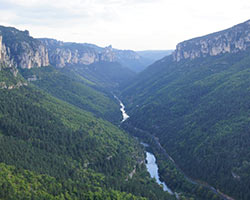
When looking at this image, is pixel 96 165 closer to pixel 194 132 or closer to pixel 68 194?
pixel 68 194

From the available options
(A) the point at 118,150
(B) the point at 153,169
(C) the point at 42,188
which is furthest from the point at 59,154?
(B) the point at 153,169

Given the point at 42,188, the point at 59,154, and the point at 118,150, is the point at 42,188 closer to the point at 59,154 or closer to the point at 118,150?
the point at 59,154

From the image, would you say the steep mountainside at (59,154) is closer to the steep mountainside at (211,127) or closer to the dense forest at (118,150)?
the dense forest at (118,150)

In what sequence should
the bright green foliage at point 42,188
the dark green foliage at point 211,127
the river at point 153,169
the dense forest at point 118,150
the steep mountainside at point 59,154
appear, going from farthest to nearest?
1. the river at point 153,169
2. the dark green foliage at point 211,127
3. the dense forest at point 118,150
4. the steep mountainside at point 59,154
5. the bright green foliage at point 42,188

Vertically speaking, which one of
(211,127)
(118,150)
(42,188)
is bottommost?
(118,150)

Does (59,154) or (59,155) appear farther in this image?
(59,154)

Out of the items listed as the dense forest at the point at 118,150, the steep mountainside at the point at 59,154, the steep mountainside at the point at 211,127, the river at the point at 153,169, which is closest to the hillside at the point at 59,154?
the steep mountainside at the point at 59,154

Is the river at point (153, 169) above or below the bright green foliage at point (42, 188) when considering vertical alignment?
below

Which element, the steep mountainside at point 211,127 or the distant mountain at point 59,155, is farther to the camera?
the steep mountainside at point 211,127
